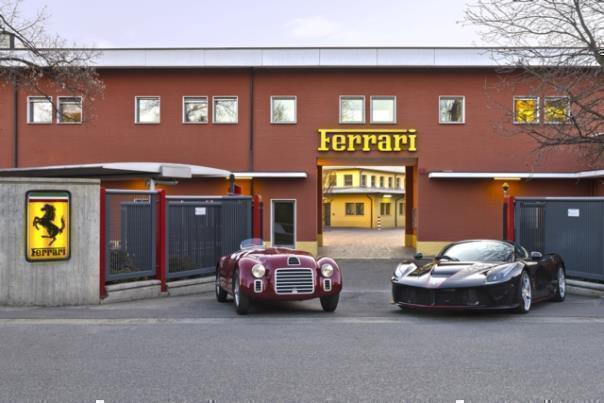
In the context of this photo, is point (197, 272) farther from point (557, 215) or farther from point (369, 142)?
point (369, 142)

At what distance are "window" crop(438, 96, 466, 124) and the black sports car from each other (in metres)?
13.7

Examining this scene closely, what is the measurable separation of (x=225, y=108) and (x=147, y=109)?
321cm

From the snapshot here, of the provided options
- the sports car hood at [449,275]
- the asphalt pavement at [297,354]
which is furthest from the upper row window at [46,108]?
the sports car hood at [449,275]

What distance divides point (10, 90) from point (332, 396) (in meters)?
23.6

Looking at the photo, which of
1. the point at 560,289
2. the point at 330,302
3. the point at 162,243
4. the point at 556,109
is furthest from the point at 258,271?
the point at 556,109

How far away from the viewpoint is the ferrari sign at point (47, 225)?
10.8 metres

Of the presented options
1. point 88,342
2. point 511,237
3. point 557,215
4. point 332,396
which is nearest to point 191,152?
point 511,237

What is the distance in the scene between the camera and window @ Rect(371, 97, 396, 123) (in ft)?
80.5

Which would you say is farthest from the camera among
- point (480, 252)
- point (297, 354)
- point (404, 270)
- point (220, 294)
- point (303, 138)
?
point (303, 138)

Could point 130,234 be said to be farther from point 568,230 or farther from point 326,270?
point 568,230

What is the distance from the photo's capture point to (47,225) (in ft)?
35.6

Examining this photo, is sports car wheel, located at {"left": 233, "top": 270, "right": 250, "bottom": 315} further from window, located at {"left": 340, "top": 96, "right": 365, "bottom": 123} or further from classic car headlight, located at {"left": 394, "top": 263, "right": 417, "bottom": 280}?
window, located at {"left": 340, "top": 96, "right": 365, "bottom": 123}

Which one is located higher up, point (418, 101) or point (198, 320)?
point (418, 101)

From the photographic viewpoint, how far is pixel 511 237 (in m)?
15.9
